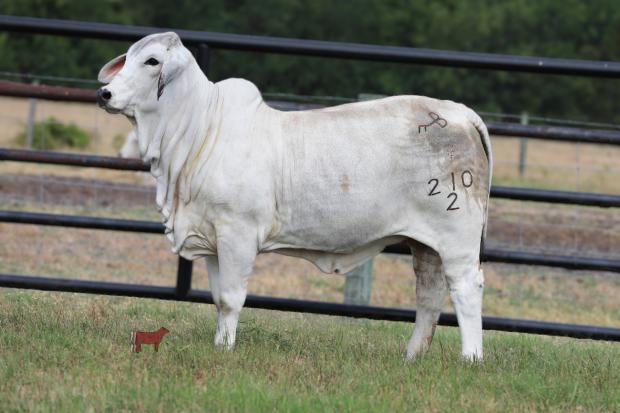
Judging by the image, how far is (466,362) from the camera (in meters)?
5.50

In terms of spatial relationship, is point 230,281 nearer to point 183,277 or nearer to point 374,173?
point 374,173

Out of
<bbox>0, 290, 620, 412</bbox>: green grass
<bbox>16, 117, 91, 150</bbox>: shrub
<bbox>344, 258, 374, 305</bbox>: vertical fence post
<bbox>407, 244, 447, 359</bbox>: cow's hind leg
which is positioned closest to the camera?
<bbox>0, 290, 620, 412</bbox>: green grass

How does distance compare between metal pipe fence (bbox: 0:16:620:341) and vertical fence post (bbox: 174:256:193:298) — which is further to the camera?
vertical fence post (bbox: 174:256:193:298)

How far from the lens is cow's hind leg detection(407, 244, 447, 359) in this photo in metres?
5.79

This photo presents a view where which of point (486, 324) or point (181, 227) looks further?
point (486, 324)

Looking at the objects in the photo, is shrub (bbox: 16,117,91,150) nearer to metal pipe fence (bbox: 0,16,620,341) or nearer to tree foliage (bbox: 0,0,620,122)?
tree foliage (bbox: 0,0,620,122)

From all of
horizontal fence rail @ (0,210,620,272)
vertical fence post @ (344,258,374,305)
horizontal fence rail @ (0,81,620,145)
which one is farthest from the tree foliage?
horizontal fence rail @ (0,210,620,272)

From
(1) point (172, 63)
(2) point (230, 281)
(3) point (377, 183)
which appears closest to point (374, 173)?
(3) point (377, 183)

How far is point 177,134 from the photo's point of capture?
5.46 m

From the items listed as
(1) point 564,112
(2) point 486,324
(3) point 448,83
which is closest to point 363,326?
(2) point 486,324

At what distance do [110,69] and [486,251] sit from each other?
2.22 m

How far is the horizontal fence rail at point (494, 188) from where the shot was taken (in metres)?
6.54

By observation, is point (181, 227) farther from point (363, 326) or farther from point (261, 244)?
point (363, 326)

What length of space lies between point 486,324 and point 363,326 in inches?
35.7
